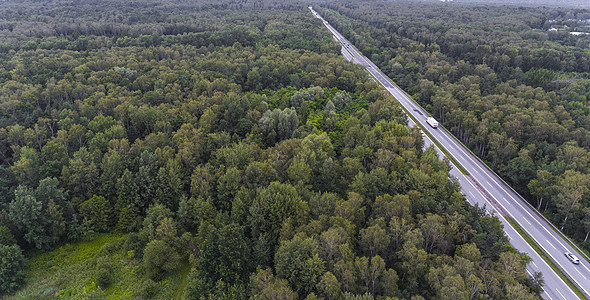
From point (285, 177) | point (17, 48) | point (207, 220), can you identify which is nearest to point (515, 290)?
point (285, 177)

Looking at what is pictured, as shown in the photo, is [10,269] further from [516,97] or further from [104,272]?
[516,97]

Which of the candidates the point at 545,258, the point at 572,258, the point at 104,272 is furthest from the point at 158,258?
the point at 572,258

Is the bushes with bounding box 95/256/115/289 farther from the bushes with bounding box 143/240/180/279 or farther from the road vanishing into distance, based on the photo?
the road vanishing into distance

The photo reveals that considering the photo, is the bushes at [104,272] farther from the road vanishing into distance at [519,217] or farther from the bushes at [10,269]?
the road vanishing into distance at [519,217]

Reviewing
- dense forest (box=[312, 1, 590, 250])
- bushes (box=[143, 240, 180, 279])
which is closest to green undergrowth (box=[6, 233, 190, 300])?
bushes (box=[143, 240, 180, 279])

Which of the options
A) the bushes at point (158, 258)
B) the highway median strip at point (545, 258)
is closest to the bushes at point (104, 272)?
the bushes at point (158, 258)

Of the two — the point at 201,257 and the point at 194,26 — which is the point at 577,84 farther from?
the point at 194,26
